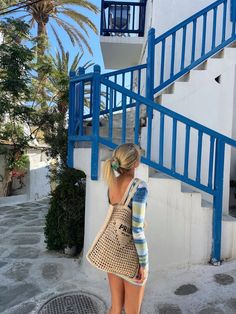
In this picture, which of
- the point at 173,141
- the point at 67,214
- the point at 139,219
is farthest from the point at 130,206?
the point at 67,214

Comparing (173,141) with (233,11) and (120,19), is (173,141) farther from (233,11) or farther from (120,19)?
(120,19)

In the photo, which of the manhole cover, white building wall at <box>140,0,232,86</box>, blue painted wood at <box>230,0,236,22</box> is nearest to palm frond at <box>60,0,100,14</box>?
white building wall at <box>140,0,232,86</box>

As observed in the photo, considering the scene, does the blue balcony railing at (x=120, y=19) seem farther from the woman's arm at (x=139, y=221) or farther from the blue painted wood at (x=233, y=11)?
the woman's arm at (x=139, y=221)

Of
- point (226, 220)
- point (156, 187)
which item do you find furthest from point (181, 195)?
point (226, 220)

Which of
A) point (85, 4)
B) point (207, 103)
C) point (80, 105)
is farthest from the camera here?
point (85, 4)

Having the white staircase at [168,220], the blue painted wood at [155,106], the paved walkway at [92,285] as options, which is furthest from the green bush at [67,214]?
the blue painted wood at [155,106]

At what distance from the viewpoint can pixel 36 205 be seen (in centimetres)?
894

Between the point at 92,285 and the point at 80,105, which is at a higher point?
the point at 80,105

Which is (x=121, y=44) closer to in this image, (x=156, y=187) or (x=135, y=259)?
(x=156, y=187)

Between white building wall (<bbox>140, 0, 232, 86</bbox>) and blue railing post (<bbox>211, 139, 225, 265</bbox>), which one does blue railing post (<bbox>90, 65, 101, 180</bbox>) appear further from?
white building wall (<bbox>140, 0, 232, 86</bbox>)

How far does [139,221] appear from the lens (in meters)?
2.05

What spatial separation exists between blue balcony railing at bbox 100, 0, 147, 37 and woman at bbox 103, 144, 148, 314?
19.5 feet

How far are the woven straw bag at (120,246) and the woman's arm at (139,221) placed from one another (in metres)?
0.04

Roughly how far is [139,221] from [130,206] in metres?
0.12
